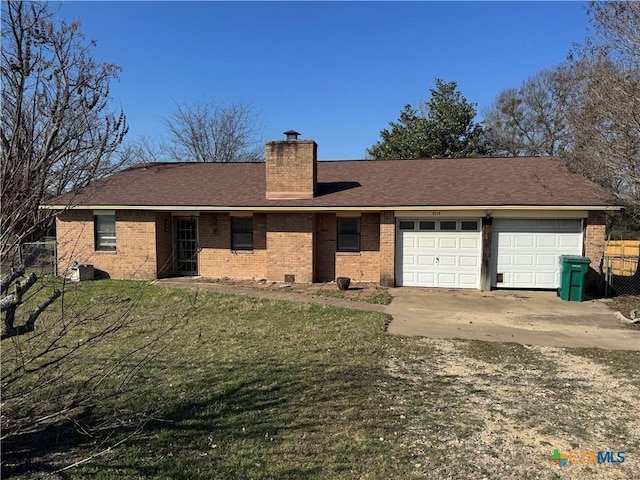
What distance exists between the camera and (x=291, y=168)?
1489cm

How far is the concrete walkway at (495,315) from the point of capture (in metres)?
8.23

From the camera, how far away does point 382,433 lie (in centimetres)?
431

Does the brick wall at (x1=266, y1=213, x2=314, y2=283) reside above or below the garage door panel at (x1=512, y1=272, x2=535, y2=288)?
above

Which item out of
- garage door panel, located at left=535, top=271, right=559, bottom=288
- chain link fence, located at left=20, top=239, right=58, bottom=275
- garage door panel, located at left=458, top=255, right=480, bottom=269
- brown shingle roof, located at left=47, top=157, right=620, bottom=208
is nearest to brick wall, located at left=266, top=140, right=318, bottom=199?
brown shingle roof, located at left=47, top=157, right=620, bottom=208

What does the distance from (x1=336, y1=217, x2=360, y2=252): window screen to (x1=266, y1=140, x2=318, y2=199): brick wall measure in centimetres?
147

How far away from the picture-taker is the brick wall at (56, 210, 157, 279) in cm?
1499

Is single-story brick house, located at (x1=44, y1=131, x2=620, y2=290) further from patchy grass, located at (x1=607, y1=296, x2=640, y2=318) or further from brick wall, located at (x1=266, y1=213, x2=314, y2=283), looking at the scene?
patchy grass, located at (x1=607, y1=296, x2=640, y2=318)

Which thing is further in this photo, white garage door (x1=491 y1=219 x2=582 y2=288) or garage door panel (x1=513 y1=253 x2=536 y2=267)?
garage door panel (x1=513 y1=253 x2=536 y2=267)

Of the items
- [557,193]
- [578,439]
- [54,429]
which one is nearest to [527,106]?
[557,193]

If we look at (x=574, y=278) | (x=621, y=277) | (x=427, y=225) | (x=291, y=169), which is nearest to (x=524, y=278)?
(x=574, y=278)

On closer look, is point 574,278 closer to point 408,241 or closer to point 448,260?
point 448,260

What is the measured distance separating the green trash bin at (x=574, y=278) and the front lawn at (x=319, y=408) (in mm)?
5047

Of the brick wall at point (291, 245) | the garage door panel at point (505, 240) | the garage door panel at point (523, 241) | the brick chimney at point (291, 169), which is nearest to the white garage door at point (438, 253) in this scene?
the garage door panel at point (505, 240)

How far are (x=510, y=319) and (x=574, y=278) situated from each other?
353cm
